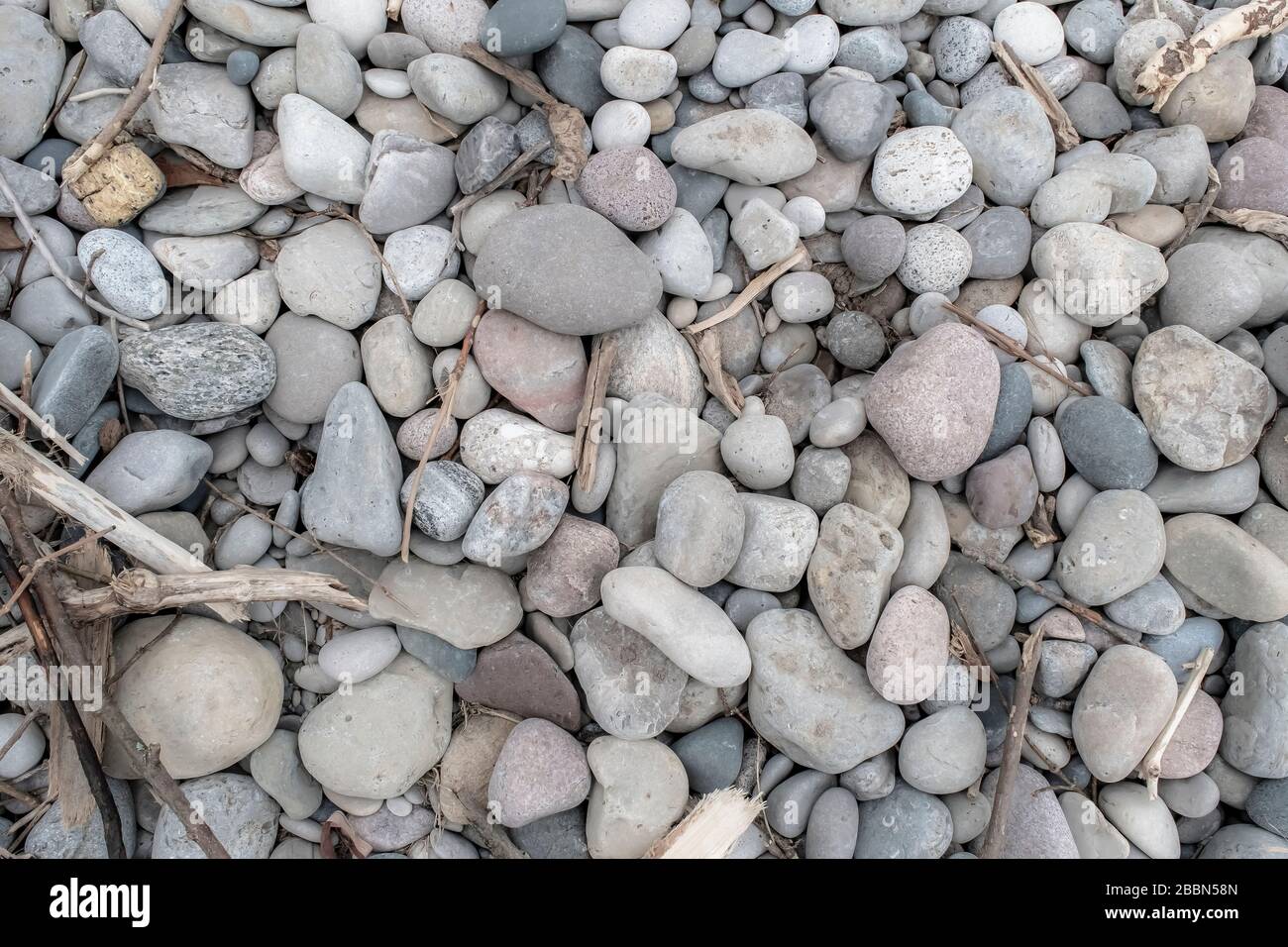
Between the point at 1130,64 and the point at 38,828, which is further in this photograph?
the point at 1130,64

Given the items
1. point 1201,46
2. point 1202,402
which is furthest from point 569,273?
point 1201,46

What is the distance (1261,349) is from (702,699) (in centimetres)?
276

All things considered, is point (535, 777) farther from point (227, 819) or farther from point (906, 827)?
point (906, 827)

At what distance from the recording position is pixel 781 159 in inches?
134

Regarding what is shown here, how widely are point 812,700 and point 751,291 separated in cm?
168

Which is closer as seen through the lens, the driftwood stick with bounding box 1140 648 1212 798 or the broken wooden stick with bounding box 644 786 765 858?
the broken wooden stick with bounding box 644 786 765 858

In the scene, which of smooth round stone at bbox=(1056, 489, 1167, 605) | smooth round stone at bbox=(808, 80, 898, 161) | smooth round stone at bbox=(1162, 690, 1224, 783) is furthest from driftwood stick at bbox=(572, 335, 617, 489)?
smooth round stone at bbox=(1162, 690, 1224, 783)

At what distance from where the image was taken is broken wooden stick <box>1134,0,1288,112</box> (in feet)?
11.9

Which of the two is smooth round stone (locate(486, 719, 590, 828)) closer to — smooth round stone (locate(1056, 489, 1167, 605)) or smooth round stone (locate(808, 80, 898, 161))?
smooth round stone (locate(1056, 489, 1167, 605))

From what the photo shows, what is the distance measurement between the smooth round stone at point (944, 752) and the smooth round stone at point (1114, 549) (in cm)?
71

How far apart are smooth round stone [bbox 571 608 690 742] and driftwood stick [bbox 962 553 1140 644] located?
1321 millimetres

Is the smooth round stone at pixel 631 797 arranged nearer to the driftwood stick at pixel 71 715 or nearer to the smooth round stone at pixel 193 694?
the smooth round stone at pixel 193 694

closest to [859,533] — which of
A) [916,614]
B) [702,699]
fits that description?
[916,614]
